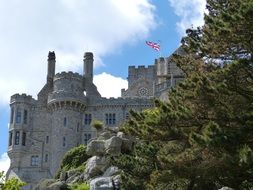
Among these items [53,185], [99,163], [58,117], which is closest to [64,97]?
[58,117]

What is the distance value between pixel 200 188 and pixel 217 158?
4.97m

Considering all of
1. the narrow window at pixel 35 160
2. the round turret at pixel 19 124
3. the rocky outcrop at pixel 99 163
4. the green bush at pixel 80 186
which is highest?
the round turret at pixel 19 124

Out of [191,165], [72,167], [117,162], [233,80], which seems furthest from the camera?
[72,167]

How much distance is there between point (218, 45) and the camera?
64.6 feet

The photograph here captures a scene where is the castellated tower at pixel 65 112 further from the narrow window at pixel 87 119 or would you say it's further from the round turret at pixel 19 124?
the round turret at pixel 19 124

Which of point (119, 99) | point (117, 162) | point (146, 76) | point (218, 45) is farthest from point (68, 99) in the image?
point (218, 45)

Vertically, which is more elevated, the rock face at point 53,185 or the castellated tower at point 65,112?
the castellated tower at point 65,112

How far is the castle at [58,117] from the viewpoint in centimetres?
6625

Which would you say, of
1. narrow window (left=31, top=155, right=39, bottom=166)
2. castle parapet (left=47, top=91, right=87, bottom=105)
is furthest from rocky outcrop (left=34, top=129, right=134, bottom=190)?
narrow window (left=31, top=155, right=39, bottom=166)

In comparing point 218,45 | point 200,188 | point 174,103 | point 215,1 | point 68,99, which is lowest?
point 200,188

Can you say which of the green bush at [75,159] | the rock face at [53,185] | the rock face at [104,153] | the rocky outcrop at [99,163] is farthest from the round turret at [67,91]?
the rock face at [53,185]

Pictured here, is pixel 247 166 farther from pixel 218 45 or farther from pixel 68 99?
pixel 68 99

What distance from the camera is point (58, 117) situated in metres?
66.8

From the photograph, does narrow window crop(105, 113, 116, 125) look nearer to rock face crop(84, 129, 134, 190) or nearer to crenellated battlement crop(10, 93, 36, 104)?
crenellated battlement crop(10, 93, 36, 104)
